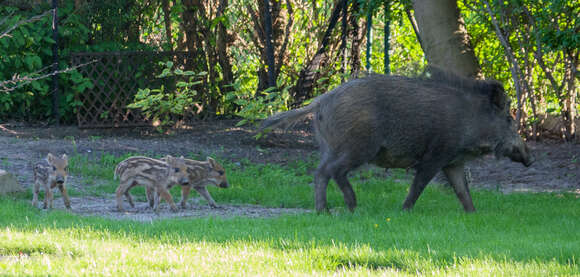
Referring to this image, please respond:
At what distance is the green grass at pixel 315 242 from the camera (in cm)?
545

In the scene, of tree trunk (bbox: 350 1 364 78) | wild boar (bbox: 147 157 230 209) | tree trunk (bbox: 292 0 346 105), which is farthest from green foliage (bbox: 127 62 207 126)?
wild boar (bbox: 147 157 230 209)

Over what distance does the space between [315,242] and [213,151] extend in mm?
7332

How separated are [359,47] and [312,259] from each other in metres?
11.4

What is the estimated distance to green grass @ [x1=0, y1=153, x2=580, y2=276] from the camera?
17.9ft

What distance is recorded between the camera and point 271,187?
1091 centimetres

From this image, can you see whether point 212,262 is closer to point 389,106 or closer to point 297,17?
point 389,106

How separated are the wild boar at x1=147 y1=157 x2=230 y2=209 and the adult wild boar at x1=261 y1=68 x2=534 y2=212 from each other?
3.83 feet

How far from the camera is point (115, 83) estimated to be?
16062 mm

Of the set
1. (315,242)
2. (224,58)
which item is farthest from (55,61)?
(315,242)

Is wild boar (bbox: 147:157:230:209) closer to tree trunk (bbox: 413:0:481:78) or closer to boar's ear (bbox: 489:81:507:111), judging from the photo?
boar's ear (bbox: 489:81:507:111)

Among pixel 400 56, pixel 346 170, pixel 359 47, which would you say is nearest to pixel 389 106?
pixel 346 170

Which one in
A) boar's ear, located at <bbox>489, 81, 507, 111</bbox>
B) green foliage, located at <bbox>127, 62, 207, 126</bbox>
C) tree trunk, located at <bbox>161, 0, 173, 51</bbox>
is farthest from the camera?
tree trunk, located at <bbox>161, 0, 173, 51</bbox>

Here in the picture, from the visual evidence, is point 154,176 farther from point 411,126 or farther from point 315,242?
point 315,242

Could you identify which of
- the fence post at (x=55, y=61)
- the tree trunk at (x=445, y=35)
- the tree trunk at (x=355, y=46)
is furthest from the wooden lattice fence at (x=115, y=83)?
the tree trunk at (x=445, y=35)
